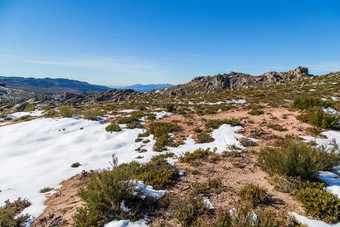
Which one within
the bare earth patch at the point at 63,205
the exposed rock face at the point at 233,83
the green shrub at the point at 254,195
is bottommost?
the bare earth patch at the point at 63,205

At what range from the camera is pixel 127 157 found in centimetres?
744

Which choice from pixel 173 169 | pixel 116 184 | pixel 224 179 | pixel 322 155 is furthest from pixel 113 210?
pixel 322 155

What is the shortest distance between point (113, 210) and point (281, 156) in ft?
16.2

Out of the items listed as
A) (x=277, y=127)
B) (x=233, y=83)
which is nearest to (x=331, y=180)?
(x=277, y=127)

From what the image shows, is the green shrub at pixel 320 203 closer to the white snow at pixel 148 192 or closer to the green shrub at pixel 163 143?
the white snow at pixel 148 192

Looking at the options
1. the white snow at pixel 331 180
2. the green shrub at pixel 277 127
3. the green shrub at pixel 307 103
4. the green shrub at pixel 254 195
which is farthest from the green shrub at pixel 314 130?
the green shrub at pixel 254 195

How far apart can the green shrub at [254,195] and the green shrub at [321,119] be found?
7.93 m

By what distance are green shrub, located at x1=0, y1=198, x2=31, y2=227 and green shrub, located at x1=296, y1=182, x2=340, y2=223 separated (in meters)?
6.61

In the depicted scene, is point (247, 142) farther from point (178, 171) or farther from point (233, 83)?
point (233, 83)

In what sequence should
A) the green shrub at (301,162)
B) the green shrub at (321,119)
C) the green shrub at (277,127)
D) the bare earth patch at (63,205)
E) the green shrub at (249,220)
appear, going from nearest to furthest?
1. the green shrub at (249,220)
2. the bare earth patch at (63,205)
3. the green shrub at (301,162)
4. the green shrub at (321,119)
5. the green shrub at (277,127)

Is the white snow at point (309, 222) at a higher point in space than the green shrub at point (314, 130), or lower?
lower

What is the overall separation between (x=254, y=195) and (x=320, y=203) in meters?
1.28

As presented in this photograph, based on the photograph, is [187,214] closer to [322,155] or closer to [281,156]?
[281,156]

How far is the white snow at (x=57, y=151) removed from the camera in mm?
5406
